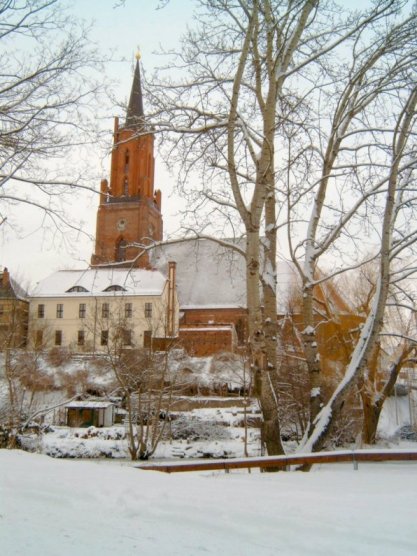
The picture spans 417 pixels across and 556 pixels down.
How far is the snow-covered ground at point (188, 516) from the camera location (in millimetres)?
3580

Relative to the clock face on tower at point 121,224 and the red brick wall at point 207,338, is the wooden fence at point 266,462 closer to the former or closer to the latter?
the red brick wall at point 207,338

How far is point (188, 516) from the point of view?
4.23 m

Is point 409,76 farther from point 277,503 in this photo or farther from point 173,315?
point 173,315

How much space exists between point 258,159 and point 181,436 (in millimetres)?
18882

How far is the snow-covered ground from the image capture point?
3580 mm

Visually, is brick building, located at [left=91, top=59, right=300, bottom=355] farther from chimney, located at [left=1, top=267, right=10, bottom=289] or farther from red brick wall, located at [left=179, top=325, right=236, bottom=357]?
chimney, located at [left=1, top=267, right=10, bottom=289]

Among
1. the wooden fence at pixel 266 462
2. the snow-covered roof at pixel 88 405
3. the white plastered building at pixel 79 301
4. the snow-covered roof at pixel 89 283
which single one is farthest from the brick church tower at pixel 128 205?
the wooden fence at pixel 266 462

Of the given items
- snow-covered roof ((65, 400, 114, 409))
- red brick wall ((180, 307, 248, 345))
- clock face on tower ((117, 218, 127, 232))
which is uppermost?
clock face on tower ((117, 218, 127, 232))

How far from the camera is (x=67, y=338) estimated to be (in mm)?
50750

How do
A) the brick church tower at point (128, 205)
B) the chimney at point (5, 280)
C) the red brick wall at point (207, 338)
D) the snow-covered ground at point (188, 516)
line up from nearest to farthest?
the snow-covered ground at point (188, 516) < the red brick wall at point (207, 338) < the chimney at point (5, 280) < the brick church tower at point (128, 205)

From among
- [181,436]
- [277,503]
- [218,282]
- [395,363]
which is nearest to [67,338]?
[218,282]

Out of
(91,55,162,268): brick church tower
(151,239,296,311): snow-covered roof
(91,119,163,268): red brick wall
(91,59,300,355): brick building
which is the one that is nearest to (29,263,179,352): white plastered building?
(91,59,300,355): brick building

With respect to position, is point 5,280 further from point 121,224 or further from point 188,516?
point 188,516

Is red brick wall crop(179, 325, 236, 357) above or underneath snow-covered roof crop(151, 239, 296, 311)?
underneath
